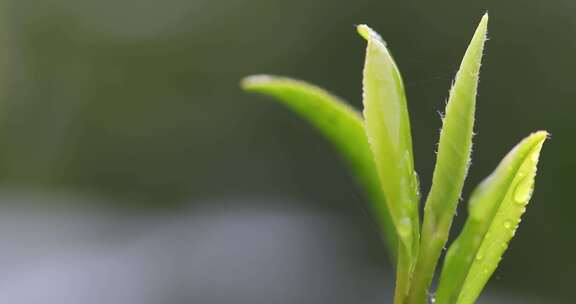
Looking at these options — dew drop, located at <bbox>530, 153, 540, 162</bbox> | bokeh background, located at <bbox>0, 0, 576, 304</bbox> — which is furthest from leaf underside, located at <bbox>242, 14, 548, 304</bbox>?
bokeh background, located at <bbox>0, 0, 576, 304</bbox>

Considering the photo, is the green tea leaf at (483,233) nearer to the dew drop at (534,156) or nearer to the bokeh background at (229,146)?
the dew drop at (534,156)

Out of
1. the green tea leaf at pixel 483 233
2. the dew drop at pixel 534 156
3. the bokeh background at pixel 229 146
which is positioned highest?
the bokeh background at pixel 229 146

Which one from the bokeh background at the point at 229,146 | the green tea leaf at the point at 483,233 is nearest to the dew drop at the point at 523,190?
the green tea leaf at the point at 483,233

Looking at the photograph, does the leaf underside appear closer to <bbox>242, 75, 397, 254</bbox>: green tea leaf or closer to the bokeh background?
<bbox>242, 75, 397, 254</bbox>: green tea leaf

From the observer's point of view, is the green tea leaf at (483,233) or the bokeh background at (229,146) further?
the bokeh background at (229,146)

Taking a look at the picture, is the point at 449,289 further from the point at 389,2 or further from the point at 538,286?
the point at 389,2

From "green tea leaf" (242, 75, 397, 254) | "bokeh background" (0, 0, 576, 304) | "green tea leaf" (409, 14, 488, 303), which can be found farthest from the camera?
"bokeh background" (0, 0, 576, 304)
